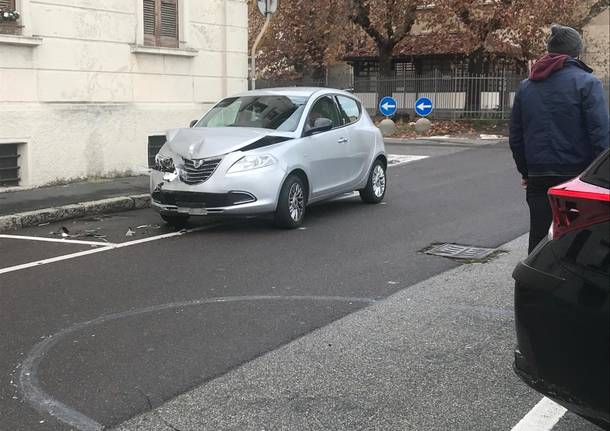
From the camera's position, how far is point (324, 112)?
9.70 metres

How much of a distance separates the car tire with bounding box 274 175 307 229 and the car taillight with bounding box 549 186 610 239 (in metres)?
5.44

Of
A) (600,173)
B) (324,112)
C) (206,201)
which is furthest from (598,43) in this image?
(600,173)

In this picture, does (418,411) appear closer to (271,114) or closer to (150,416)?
(150,416)

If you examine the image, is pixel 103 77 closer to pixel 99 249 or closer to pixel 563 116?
pixel 99 249

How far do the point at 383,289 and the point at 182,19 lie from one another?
9.38 meters

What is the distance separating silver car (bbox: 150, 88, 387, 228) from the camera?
8.20 meters

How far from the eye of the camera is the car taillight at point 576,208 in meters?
2.82

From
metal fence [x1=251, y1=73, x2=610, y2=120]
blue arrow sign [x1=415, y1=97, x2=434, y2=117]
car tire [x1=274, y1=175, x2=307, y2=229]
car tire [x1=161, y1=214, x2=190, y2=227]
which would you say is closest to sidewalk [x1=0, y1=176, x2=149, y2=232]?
car tire [x1=161, y1=214, x2=190, y2=227]

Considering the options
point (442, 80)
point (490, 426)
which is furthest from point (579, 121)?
point (442, 80)

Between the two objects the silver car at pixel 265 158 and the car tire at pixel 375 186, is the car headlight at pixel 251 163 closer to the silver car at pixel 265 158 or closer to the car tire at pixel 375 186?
the silver car at pixel 265 158

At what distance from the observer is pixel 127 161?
1288 centimetres

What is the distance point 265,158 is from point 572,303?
587 cm

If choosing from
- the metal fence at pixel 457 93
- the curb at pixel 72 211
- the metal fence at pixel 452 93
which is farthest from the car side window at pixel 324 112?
the metal fence at pixel 452 93

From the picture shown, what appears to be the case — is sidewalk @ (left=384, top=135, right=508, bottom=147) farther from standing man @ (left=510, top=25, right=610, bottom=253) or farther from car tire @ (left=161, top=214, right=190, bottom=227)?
standing man @ (left=510, top=25, right=610, bottom=253)
